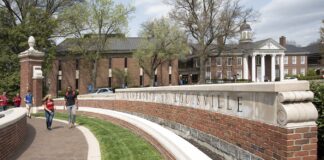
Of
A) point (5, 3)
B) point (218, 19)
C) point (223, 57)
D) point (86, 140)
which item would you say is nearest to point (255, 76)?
point (223, 57)

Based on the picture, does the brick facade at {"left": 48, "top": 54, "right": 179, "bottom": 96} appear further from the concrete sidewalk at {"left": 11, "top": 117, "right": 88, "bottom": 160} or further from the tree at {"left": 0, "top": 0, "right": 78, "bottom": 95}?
the concrete sidewalk at {"left": 11, "top": 117, "right": 88, "bottom": 160}

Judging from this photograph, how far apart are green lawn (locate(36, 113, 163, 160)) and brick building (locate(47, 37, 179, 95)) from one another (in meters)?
44.7

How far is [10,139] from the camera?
364 inches

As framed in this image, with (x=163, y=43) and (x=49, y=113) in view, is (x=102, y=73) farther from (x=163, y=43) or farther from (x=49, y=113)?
(x=49, y=113)

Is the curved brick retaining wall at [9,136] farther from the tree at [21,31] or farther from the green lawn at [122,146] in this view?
the tree at [21,31]

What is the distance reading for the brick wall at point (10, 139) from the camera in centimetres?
843

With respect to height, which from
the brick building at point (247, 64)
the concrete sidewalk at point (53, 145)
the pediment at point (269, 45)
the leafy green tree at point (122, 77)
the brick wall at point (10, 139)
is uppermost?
the pediment at point (269, 45)

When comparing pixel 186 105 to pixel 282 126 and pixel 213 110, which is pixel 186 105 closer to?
pixel 213 110

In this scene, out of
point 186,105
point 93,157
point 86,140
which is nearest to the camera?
point 93,157

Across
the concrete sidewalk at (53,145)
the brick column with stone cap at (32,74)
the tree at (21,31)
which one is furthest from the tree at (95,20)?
the concrete sidewalk at (53,145)

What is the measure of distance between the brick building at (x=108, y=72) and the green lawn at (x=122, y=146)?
44.7 metres

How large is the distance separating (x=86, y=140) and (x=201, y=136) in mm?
4477

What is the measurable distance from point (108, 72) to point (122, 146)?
49165mm

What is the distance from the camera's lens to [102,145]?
427 inches
